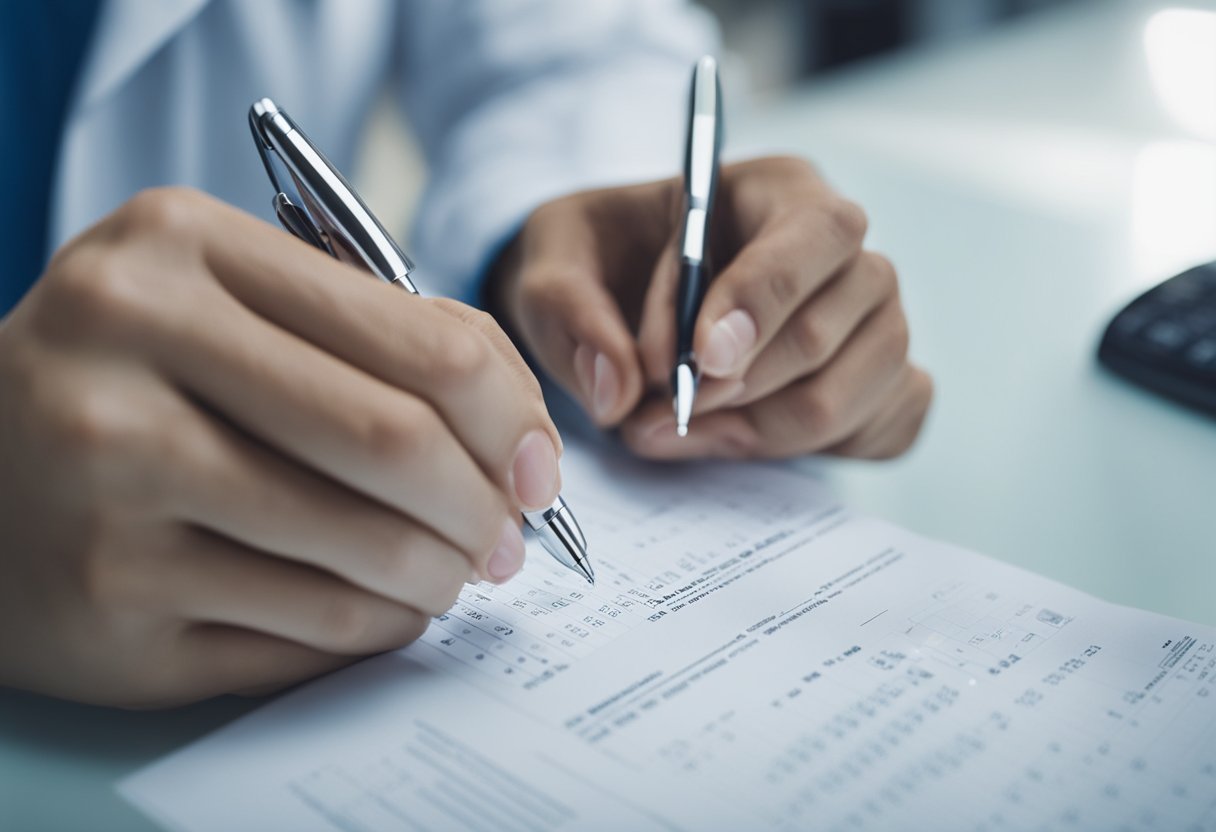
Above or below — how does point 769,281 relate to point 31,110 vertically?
below

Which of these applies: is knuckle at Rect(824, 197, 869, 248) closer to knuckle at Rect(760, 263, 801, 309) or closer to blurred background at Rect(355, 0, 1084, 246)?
knuckle at Rect(760, 263, 801, 309)

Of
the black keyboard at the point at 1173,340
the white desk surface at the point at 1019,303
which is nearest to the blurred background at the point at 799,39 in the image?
the white desk surface at the point at 1019,303

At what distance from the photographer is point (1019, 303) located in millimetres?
611

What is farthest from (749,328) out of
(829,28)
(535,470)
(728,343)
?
(829,28)

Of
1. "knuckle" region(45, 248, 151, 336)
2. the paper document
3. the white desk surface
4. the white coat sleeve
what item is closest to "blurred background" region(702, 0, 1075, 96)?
the white desk surface

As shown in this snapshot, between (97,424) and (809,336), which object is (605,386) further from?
(97,424)

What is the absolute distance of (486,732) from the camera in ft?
0.89

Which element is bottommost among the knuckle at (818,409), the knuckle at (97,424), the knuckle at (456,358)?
the knuckle at (818,409)

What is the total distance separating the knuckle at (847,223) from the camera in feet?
1.36

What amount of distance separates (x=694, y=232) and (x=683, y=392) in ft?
0.22

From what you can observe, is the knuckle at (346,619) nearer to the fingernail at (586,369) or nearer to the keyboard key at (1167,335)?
the fingernail at (586,369)

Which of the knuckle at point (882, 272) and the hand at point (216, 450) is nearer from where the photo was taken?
the hand at point (216, 450)

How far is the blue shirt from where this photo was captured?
601 millimetres

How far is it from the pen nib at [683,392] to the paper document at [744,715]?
6 cm
